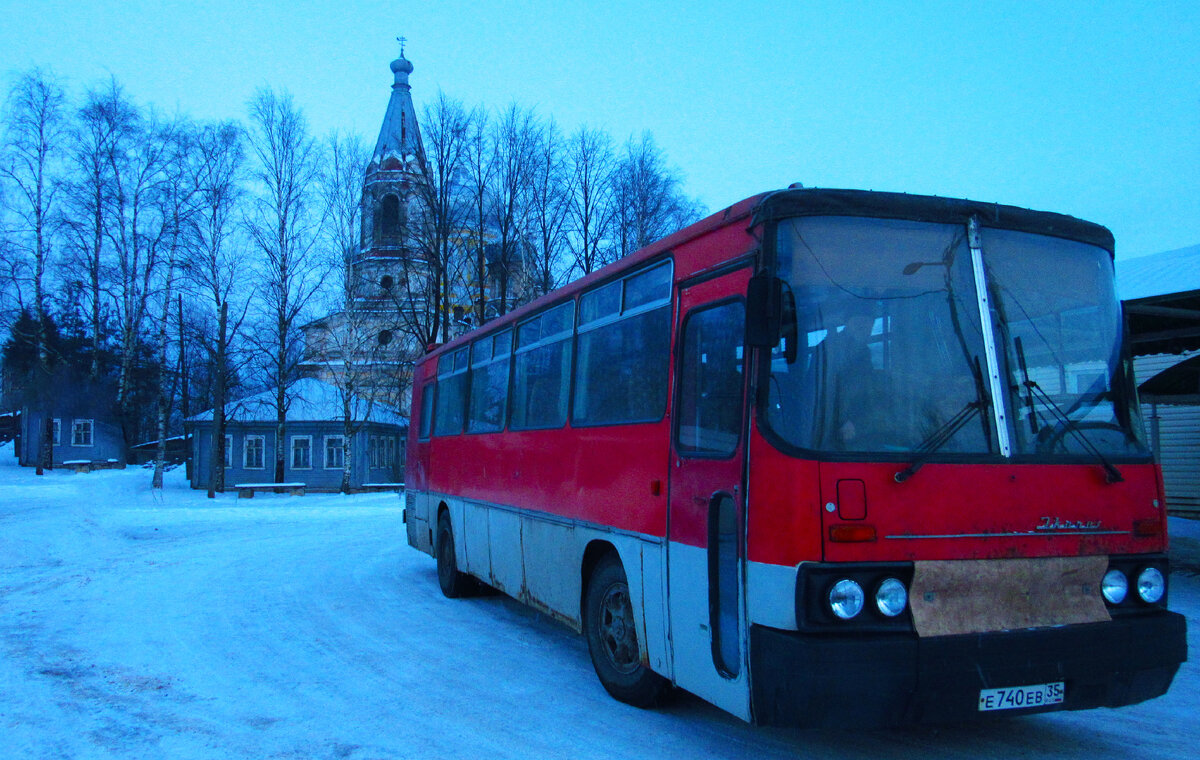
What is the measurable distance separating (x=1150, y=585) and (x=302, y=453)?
1613 inches

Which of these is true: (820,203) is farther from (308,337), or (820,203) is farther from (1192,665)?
(308,337)

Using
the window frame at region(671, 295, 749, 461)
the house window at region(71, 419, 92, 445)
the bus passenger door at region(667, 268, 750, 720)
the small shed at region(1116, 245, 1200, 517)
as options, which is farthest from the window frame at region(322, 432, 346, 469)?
the bus passenger door at region(667, 268, 750, 720)

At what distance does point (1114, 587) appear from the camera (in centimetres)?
457

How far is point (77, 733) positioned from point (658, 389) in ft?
13.7

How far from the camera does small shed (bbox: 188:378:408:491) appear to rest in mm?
40219

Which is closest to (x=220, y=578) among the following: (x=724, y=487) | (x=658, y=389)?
(x=658, y=389)

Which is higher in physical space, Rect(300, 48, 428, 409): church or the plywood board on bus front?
Rect(300, 48, 428, 409): church

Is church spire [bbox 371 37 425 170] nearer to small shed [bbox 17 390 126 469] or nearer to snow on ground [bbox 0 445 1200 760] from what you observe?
small shed [bbox 17 390 126 469]

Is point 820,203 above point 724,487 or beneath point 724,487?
above

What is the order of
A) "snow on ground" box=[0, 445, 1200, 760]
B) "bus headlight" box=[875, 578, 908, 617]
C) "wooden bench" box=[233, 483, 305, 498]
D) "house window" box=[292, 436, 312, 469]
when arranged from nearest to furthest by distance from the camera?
"bus headlight" box=[875, 578, 908, 617] < "snow on ground" box=[0, 445, 1200, 760] < "wooden bench" box=[233, 483, 305, 498] < "house window" box=[292, 436, 312, 469]

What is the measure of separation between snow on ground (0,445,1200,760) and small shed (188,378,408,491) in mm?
28308

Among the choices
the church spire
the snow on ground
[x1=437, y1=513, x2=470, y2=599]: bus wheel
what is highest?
the church spire

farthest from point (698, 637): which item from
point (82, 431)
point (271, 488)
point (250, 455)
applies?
point (82, 431)

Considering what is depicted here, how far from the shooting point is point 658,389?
5.79 meters
